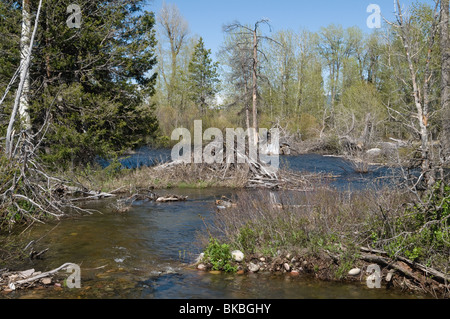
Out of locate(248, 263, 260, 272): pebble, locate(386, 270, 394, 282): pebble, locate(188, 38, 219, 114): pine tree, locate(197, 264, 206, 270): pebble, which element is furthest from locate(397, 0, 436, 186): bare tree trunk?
locate(188, 38, 219, 114): pine tree

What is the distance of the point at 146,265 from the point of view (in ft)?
23.3

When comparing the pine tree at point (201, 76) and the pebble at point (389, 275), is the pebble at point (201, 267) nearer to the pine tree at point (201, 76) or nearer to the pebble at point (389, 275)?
the pebble at point (389, 275)

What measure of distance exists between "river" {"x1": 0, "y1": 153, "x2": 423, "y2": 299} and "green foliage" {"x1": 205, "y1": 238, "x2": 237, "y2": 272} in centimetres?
18

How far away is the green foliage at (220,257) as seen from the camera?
663cm

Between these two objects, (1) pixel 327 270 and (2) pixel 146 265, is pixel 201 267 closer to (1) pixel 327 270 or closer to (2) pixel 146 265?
(2) pixel 146 265

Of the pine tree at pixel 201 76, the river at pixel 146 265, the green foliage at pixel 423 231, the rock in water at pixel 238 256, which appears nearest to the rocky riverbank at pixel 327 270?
the rock in water at pixel 238 256

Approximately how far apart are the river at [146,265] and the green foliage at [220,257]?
18 cm

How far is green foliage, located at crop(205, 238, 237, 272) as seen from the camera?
21.7ft

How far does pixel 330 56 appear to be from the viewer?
4738cm

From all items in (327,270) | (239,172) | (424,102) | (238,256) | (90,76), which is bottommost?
(327,270)

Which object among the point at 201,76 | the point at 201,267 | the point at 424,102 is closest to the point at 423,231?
the point at 424,102

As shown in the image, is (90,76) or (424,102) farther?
(90,76)

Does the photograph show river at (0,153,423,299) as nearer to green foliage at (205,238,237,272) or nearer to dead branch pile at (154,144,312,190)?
green foliage at (205,238,237,272)

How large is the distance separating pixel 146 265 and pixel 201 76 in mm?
41004
